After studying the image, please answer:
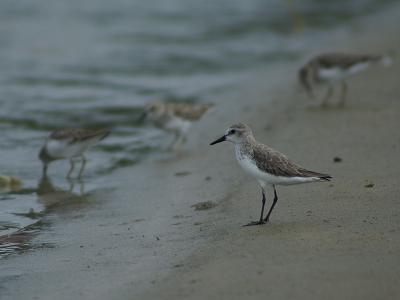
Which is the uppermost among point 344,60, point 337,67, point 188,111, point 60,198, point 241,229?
point 344,60

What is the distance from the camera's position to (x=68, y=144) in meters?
9.36

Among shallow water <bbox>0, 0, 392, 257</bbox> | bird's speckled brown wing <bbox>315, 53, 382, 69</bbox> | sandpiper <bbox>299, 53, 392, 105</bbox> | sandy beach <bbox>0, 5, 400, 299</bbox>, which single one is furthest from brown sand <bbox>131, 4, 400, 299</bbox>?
shallow water <bbox>0, 0, 392, 257</bbox>

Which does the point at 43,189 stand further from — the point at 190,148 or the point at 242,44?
the point at 242,44

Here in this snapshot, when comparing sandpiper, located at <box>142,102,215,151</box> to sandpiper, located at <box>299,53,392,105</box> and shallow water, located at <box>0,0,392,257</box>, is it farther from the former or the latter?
sandpiper, located at <box>299,53,392,105</box>

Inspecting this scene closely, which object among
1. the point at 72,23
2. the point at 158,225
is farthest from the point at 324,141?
the point at 72,23

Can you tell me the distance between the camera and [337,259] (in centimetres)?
447

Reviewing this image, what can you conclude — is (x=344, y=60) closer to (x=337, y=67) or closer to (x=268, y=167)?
(x=337, y=67)

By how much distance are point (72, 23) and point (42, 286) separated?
1830 cm

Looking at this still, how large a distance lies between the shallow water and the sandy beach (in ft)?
2.60

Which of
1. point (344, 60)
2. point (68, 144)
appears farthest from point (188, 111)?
point (344, 60)

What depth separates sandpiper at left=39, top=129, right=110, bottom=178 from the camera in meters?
9.32

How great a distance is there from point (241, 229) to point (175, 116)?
531cm

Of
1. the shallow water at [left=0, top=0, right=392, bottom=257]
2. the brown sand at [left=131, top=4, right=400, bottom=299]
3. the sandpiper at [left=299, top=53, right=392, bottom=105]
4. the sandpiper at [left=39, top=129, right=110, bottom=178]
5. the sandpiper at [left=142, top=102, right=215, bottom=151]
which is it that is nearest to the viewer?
the brown sand at [left=131, top=4, right=400, bottom=299]

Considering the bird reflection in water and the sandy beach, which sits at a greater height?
the sandy beach
